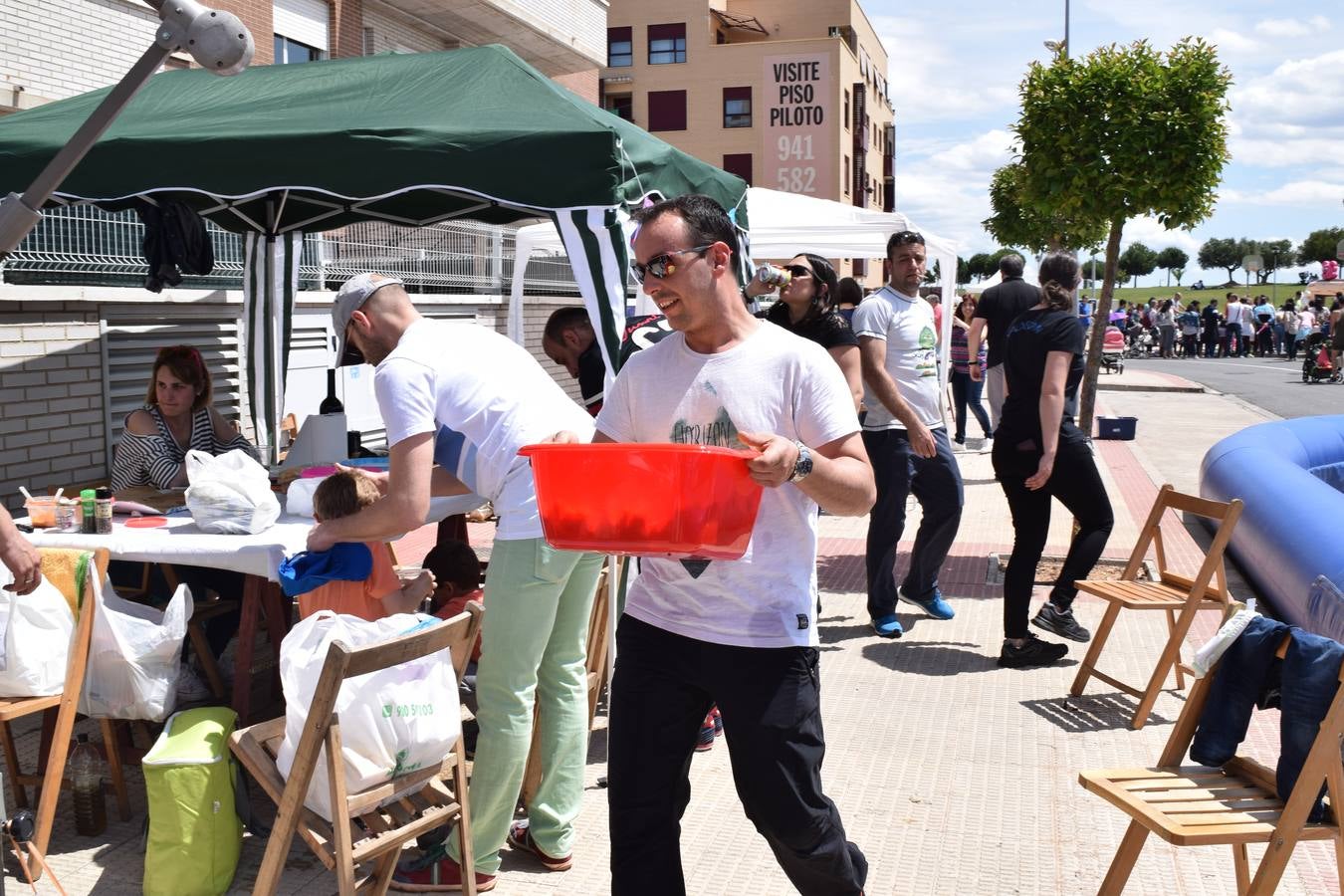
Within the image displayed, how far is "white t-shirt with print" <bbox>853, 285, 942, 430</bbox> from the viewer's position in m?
6.38

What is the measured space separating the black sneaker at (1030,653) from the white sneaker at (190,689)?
3720mm

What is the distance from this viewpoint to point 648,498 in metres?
2.49

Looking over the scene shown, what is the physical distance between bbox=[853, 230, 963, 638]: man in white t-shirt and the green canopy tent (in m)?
1.21

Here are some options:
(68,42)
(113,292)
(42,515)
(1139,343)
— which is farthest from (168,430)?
(1139,343)

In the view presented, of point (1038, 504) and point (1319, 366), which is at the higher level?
point (1319, 366)

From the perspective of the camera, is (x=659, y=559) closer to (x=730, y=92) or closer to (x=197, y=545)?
(x=197, y=545)

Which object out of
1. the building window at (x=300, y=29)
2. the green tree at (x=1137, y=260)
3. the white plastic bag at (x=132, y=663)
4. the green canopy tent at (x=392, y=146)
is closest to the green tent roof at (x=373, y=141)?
the green canopy tent at (x=392, y=146)

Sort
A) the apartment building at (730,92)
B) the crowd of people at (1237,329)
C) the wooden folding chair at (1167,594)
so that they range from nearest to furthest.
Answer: the wooden folding chair at (1167,594) → the crowd of people at (1237,329) → the apartment building at (730,92)

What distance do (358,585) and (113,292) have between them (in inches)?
253

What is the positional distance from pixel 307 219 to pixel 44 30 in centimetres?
398

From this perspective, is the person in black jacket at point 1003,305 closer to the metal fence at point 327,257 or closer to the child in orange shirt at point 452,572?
the metal fence at point 327,257

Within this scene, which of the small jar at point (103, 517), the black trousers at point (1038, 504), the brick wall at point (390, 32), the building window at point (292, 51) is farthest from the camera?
the brick wall at point (390, 32)

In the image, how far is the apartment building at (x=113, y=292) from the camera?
865 cm

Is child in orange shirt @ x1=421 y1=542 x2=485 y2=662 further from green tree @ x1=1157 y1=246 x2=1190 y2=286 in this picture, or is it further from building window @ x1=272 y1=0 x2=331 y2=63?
green tree @ x1=1157 y1=246 x2=1190 y2=286
